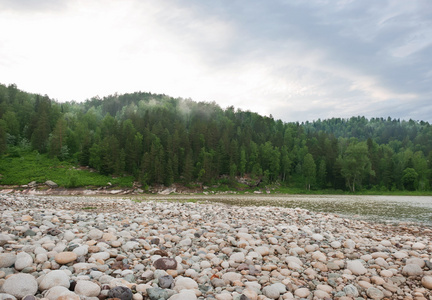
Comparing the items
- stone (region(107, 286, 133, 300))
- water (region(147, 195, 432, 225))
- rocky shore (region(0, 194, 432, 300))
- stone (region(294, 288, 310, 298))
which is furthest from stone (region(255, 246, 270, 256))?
water (region(147, 195, 432, 225))

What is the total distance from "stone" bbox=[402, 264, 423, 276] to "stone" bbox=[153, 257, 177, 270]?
19.0 feet

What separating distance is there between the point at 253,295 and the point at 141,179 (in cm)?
5623

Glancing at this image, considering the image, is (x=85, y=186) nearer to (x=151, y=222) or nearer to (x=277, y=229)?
(x=151, y=222)

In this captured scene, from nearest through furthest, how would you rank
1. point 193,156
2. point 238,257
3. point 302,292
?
point 302,292
point 238,257
point 193,156

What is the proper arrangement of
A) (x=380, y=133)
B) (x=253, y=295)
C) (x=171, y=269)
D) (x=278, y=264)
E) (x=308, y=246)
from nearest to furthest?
(x=253, y=295)
(x=171, y=269)
(x=278, y=264)
(x=308, y=246)
(x=380, y=133)

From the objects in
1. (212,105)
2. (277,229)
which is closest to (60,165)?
(277,229)

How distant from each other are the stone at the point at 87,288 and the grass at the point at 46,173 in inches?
2028

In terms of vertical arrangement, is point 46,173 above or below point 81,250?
below

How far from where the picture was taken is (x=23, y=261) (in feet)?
14.5

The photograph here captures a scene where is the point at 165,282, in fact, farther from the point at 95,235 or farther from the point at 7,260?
the point at 95,235

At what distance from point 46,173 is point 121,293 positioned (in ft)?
203

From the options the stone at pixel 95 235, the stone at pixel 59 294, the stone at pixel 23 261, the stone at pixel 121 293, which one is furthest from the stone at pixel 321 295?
→ the stone at pixel 95 235

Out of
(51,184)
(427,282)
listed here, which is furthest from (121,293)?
(51,184)

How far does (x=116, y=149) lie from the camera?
63.9 m
